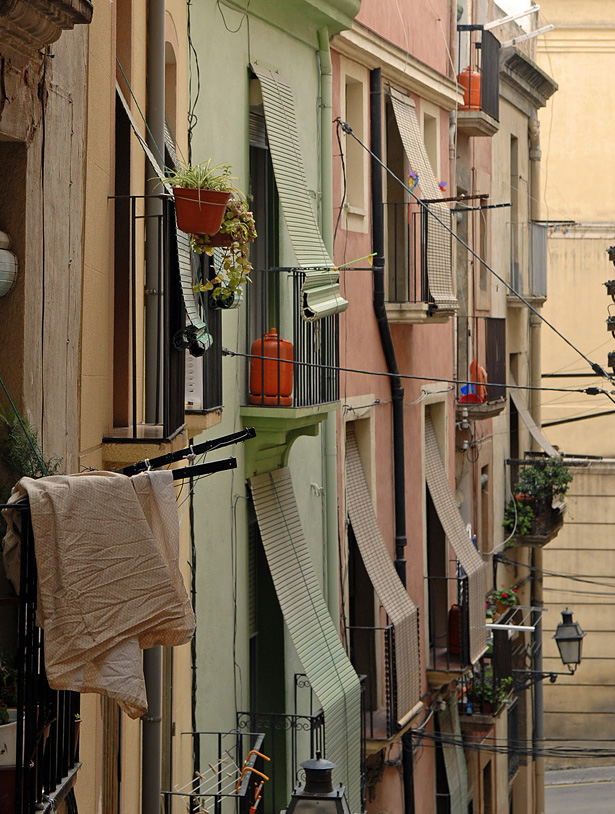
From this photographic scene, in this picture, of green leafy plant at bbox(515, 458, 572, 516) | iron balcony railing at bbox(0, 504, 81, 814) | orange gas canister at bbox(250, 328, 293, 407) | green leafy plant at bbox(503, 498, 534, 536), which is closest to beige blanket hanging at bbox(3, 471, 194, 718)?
Result: iron balcony railing at bbox(0, 504, 81, 814)

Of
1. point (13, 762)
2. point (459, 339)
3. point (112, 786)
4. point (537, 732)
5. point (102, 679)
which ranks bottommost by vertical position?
point (537, 732)

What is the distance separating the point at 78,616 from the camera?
5.27 m

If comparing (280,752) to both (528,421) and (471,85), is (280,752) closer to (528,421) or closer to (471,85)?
(471,85)

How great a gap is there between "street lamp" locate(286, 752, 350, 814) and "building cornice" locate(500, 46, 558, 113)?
1952 cm

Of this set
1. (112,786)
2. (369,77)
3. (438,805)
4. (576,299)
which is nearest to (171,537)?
(112,786)

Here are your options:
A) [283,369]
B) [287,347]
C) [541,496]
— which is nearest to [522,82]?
[541,496]

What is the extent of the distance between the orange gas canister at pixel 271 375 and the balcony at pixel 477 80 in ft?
29.4

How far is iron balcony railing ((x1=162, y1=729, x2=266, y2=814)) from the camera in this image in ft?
33.6

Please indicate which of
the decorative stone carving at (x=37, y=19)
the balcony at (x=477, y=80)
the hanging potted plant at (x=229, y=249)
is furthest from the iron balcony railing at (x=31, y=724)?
the balcony at (x=477, y=80)

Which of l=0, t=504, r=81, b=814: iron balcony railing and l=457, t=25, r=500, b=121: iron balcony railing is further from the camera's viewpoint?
l=457, t=25, r=500, b=121: iron balcony railing

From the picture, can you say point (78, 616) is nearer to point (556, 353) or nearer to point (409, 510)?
point (409, 510)

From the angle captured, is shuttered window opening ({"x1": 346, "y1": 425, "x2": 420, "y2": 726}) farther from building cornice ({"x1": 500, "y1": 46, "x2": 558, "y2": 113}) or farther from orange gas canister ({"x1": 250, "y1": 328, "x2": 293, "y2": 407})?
building cornice ({"x1": 500, "y1": 46, "x2": 558, "y2": 113})

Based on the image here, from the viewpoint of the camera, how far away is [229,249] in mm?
8867

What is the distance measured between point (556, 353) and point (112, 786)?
86.9 ft
